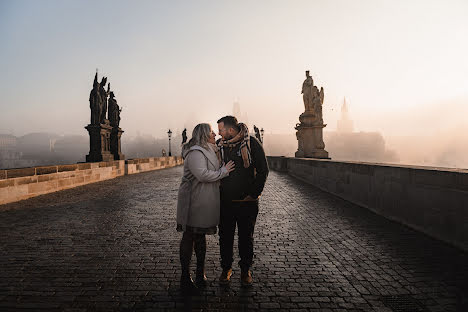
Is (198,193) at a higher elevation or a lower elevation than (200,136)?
lower

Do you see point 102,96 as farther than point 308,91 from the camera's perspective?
No

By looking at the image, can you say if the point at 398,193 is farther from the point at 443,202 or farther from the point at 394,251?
the point at 394,251

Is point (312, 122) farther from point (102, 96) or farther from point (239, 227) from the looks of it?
point (239, 227)

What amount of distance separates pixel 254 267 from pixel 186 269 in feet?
3.28

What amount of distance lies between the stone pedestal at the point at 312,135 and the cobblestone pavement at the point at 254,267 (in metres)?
12.8

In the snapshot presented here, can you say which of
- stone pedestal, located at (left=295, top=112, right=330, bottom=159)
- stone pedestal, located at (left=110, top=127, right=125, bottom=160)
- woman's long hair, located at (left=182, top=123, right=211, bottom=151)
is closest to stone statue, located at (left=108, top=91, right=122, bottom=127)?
stone pedestal, located at (left=110, top=127, right=125, bottom=160)

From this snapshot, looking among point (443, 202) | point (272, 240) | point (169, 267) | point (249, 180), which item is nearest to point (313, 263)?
point (272, 240)

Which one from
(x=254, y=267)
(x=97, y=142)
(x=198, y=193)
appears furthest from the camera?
(x=97, y=142)

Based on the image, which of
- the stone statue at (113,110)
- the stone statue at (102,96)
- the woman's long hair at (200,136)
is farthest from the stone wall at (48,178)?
the woman's long hair at (200,136)

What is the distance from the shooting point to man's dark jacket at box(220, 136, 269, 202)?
300cm

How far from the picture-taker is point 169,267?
357 centimetres

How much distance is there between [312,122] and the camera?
18641mm

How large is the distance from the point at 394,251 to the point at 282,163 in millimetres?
17645

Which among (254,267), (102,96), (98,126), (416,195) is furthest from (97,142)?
(416,195)
